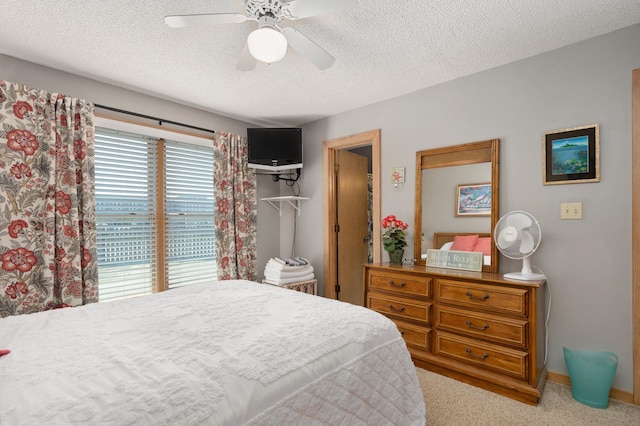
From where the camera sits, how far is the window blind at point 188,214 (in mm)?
3365

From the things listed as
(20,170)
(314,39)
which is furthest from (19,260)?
(314,39)

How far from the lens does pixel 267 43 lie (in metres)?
1.65

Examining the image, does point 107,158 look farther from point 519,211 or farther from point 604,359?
point 604,359

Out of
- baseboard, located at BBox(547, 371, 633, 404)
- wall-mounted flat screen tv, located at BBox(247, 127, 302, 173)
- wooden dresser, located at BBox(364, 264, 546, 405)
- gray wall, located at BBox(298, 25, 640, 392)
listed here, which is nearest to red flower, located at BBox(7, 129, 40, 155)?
wall-mounted flat screen tv, located at BBox(247, 127, 302, 173)

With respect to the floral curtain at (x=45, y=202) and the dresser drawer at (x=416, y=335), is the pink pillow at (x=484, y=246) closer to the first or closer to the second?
the dresser drawer at (x=416, y=335)

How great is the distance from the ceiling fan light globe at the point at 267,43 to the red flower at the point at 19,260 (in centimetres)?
219

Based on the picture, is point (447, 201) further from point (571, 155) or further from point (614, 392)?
point (614, 392)

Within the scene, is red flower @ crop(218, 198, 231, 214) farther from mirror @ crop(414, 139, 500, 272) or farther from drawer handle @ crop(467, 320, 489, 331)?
drawer handle @ crop(467, 320, 489, 331)

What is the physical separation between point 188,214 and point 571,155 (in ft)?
11.5

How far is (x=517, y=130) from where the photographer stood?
2508mm

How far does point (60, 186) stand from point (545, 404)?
12.4 feet

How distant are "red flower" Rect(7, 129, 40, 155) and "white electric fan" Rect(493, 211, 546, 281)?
3.53 meters

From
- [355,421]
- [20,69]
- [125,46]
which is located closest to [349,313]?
[355,421]

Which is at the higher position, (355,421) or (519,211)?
(519,211)
